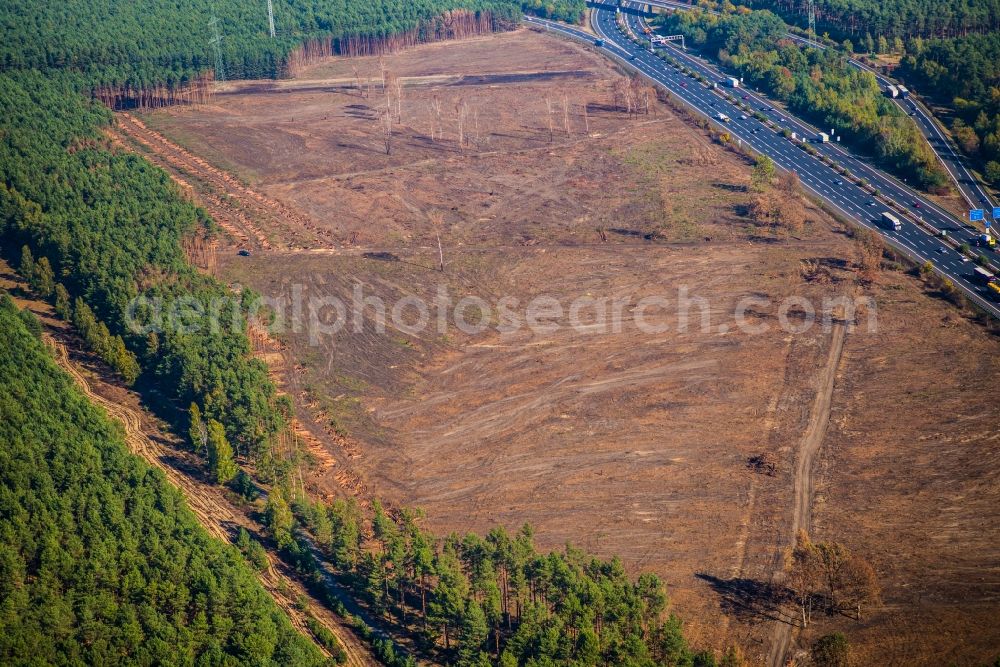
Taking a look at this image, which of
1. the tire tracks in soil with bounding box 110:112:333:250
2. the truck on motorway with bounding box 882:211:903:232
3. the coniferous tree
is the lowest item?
the coniferous tree

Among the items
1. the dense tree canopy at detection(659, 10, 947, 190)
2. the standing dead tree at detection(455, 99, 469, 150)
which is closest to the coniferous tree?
the standing dead tree at detection(455, 99, 469, 150)

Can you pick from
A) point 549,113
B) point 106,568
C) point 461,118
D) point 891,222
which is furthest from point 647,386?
point 549,113

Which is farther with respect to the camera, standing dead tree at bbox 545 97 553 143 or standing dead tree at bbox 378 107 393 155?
standing dead tree at bbox 545 97 553 143

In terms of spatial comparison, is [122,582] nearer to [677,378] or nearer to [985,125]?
[677,378]

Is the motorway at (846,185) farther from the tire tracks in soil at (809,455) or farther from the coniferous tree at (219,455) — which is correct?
the coniferous tree at (219,455)

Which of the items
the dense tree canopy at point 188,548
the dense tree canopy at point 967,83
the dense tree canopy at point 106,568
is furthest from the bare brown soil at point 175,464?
the dense tree canopy at point 967,83

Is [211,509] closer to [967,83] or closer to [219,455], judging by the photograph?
[219,455]

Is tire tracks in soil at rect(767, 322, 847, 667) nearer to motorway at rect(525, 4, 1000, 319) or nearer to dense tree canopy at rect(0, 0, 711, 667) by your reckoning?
dense tree canopy at rect(0, 0, 711, 667)
